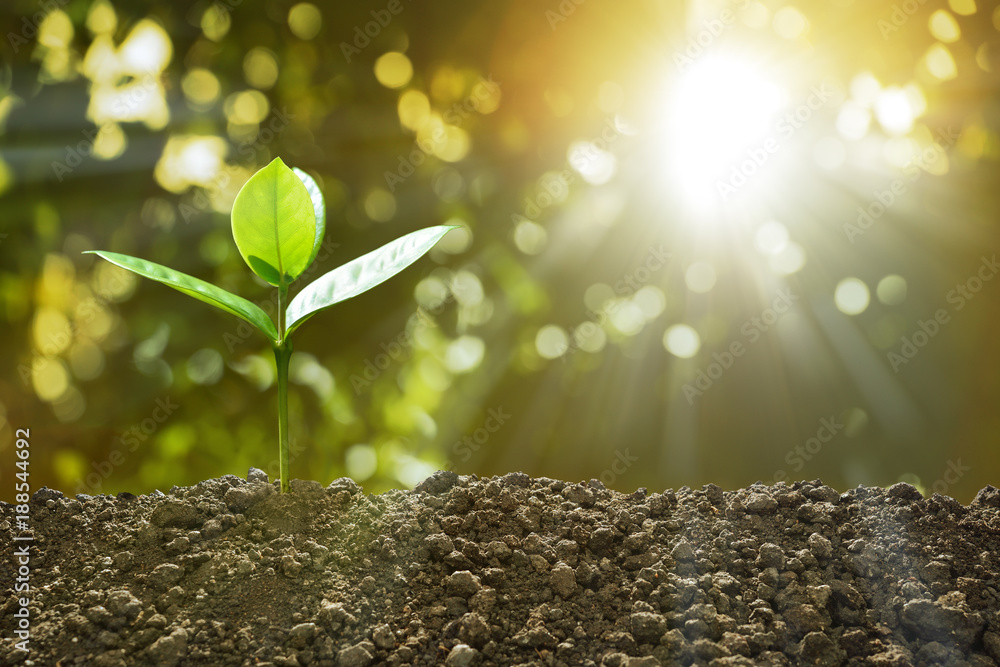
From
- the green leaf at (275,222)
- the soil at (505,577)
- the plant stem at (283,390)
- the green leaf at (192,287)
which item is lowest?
the soil at (505,577)

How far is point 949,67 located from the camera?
1437mm

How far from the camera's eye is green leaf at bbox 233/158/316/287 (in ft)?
3.07

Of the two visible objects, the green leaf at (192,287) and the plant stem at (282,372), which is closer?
the green leaf at (192,287)

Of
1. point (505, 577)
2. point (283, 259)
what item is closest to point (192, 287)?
point (283, 259)

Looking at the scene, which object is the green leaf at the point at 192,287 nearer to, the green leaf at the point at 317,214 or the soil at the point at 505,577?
the green leaf at the point at 317,214

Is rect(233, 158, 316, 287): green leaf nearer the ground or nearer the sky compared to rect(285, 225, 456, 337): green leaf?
nearer the sky

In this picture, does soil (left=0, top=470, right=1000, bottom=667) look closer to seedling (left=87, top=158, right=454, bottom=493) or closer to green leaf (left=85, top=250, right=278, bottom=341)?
seedling (left=87, top=158, right=454, bottom=493)

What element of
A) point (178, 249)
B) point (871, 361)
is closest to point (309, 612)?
point (178, 249)

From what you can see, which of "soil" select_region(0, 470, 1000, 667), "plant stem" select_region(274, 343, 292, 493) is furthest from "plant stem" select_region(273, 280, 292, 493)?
"soil" select_region(0, 470, 1000, 667)

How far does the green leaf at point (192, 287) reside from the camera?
2.99 feet

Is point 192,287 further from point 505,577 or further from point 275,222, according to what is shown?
point 505,577

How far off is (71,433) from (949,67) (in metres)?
2.15

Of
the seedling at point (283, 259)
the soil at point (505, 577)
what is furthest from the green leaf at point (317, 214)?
the soil at point (505, 577)

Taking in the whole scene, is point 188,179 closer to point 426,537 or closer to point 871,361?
point 426,537
